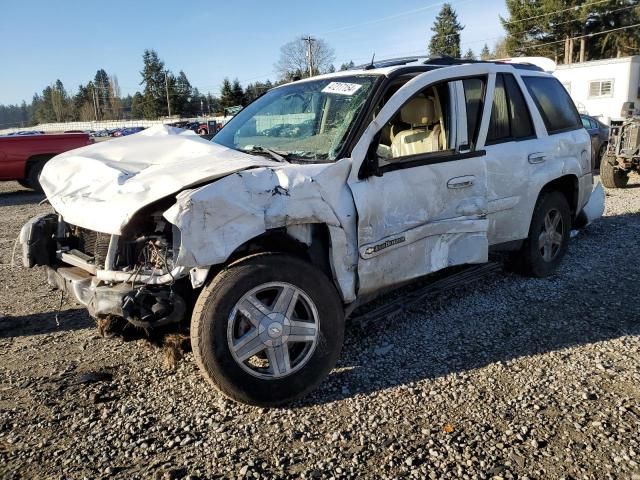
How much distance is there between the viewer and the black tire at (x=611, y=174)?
1069 centimetres

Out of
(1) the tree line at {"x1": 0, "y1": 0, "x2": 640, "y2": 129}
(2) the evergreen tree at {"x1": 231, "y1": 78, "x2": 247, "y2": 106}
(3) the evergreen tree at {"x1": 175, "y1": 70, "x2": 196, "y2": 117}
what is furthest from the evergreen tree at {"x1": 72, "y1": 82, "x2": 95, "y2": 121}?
(2) the evergreen tree at {"x1": 231, "y1": 78, "x2": 247, "y2": 106}

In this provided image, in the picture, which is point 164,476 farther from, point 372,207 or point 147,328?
point 372,207

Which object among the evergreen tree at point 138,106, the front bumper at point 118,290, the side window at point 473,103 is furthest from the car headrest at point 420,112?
the evergreen tree at point 138,106

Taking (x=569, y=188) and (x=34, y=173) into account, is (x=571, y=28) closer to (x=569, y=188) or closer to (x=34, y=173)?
(x=34, y=173)

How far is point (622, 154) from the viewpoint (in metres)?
10.5

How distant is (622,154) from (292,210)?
9.91 meters

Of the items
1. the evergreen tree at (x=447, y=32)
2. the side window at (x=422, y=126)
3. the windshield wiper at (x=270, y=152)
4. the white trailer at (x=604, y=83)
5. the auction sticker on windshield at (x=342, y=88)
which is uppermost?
the evergreen tree at (x=447, y=32)

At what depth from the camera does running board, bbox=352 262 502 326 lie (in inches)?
159

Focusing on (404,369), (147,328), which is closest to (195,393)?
(147,328)

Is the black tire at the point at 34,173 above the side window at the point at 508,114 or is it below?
below

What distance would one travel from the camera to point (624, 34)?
143 feet

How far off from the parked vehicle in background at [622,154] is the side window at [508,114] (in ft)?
23.1

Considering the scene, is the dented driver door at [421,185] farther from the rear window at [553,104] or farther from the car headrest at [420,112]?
the rear window at [553,104]

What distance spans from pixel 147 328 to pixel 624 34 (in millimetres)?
51532
